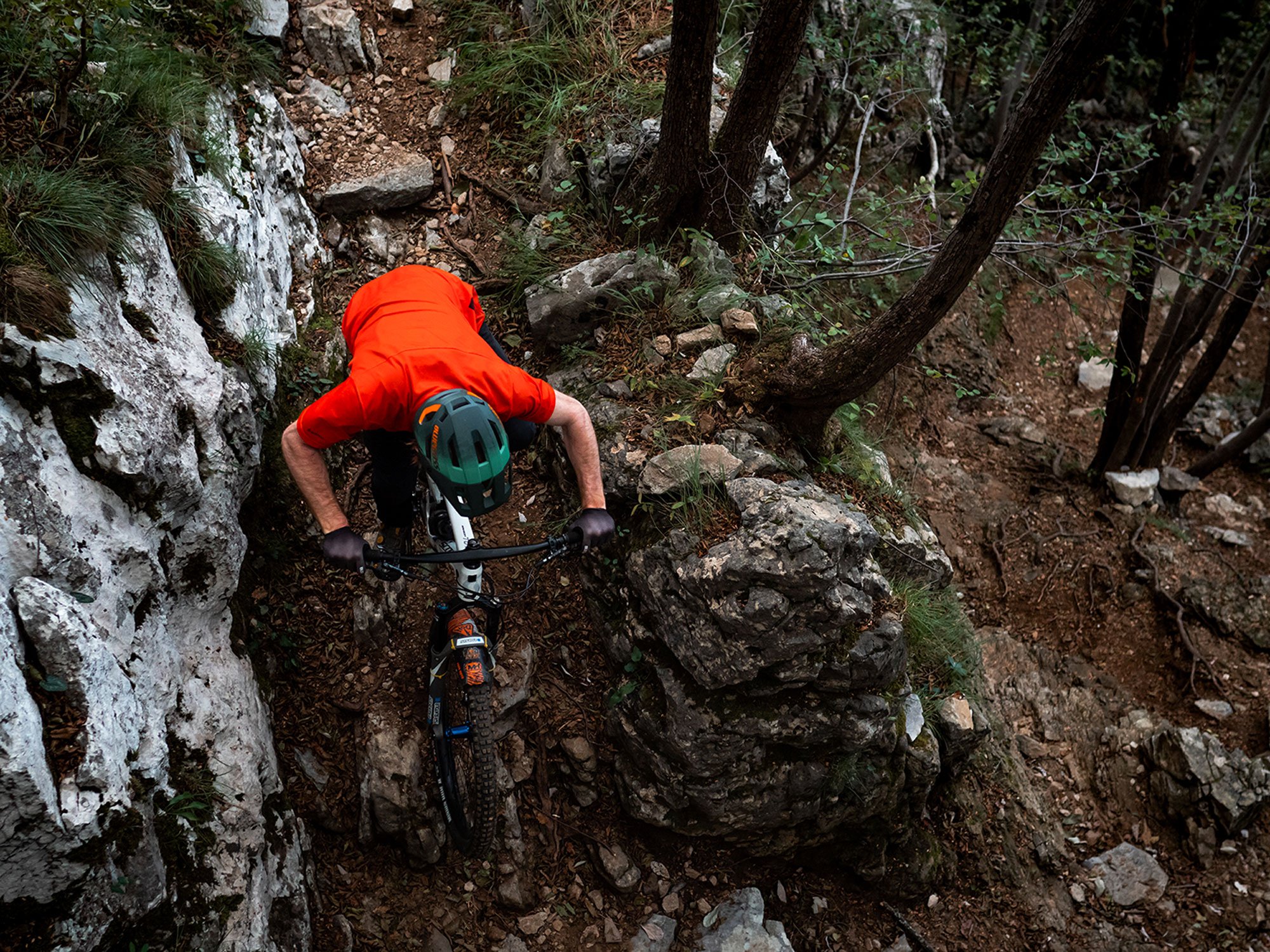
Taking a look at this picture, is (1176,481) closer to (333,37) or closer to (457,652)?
(457,652)

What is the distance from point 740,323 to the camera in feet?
16.0

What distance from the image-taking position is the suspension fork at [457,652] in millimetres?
3490

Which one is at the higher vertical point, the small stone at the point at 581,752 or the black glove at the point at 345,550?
the black glove at the point at 345,550

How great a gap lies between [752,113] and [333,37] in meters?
3.66

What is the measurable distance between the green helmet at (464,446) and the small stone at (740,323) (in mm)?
2478

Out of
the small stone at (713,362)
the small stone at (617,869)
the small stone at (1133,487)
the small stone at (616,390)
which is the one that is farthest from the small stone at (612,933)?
the small stone at (1133,487)

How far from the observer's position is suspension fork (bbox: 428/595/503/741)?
11.5ft

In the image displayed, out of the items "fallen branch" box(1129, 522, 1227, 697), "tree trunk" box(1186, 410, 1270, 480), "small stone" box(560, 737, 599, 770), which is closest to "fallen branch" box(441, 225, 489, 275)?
"small stone" box(560, 737, 599, 770)

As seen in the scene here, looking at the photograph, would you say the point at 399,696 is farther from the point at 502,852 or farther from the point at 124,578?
the point at 124,578

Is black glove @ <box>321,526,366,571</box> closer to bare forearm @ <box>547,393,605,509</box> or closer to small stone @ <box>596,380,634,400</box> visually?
bare forearm @ <box>547,393,605,509</box>

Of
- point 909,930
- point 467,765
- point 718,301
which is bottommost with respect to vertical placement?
point 909,930

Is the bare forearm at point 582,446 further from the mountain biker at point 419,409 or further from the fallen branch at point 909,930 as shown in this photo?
the fallen branch at point 909,930

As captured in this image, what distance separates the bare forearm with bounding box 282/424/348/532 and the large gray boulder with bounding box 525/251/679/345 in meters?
2.31

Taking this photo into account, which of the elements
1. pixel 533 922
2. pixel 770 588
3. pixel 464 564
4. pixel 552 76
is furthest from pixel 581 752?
pixel 552 76
